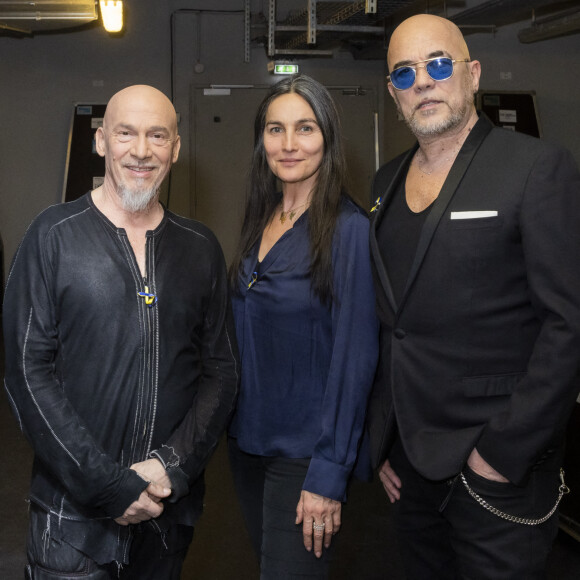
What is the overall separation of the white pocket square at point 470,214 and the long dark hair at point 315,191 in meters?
0.31

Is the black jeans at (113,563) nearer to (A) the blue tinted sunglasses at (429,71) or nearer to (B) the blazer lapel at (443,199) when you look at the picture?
(B) the blazer lapel at (443,199)

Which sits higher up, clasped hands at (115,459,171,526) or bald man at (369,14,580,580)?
bald man at (369,14,580,580)

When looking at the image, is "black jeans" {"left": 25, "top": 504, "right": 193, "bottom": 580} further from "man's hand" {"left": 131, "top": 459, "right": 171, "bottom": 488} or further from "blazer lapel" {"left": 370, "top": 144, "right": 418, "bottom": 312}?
"blazer lapel" {"left": 370, "top": 144, "right": 418, "bottom": 312}

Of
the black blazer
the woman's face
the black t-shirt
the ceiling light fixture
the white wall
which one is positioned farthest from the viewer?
the white wall

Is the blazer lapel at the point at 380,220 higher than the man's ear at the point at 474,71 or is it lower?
lower

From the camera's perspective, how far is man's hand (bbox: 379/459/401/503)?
1812mm

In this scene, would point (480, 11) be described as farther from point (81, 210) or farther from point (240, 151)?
point (81, 210)

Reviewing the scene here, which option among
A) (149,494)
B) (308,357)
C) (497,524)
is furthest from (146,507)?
(497,524)

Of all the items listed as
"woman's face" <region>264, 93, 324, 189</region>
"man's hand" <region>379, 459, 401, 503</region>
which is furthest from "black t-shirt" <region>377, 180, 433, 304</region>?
"man's hand" <region>379, 459, 401, 503</region>

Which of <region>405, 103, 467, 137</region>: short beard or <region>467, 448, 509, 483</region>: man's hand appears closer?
<region>467, 448, 509, 483</region>: man's hand

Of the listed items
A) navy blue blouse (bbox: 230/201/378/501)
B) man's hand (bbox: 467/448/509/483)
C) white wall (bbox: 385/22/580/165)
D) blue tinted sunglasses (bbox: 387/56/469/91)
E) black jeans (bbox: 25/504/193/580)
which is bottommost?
black jeans (bbox: 25/504/193/580)

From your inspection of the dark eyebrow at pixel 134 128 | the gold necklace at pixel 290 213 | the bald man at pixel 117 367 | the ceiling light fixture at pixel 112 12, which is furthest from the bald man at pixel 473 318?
the ceiling light fixture at pixel 112 12

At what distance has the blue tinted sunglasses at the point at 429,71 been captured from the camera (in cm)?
166

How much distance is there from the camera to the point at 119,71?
752 cm
